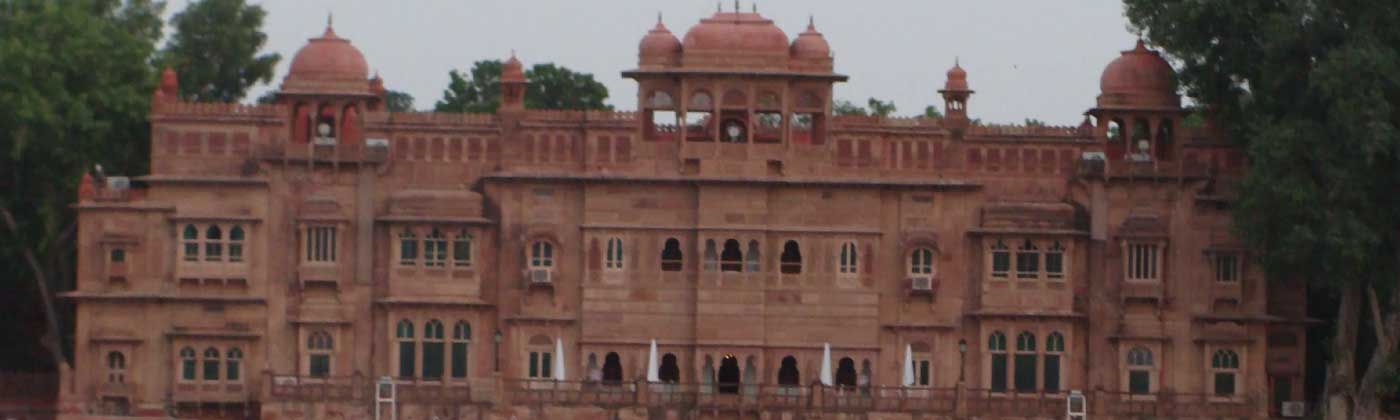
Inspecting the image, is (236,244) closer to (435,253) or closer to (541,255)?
(435,253)

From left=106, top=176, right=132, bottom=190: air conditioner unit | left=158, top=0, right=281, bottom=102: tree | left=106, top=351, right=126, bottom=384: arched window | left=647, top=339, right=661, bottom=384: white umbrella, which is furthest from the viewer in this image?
left=158, top=0, right=281, bottom=102: tree

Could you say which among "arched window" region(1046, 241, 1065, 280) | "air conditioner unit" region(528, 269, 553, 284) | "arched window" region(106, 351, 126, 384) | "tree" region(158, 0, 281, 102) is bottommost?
"arched window" region(106, 351, 126, 384)

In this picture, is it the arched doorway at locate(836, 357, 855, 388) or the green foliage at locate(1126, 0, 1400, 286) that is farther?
the arched doorway at locate(836, 357, 855, 388)

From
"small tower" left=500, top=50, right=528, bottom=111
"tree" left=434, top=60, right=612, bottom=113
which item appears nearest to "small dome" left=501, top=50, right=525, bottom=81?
"small tower" left=500, top=50, right=528, bottom=111

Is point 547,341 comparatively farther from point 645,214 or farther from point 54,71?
point 54,71

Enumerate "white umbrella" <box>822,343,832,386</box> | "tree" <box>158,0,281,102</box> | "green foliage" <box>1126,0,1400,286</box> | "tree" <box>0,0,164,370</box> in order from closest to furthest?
1. "green foliage" <box>1126,0,1400,286</box>
2. "white umbrella" <box>822,343,832,386</box>
3. "tree" <box>0,0,164,370</box>
4. "tree" <box>158,0,281,102</box>

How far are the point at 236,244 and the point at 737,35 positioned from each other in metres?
9.35

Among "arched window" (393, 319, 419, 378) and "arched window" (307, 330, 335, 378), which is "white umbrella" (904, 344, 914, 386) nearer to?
"arched window" (393, 319, 419, 378)

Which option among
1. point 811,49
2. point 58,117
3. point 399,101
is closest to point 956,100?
point 811,49

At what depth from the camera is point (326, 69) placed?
6981 cm

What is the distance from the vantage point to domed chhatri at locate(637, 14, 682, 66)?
6975 cm

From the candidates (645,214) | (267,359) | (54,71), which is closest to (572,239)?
(645,214)

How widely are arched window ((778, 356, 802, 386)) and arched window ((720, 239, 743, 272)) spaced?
70.5 inches

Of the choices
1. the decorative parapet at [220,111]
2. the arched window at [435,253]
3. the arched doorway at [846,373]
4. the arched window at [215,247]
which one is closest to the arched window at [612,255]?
the arched window at [435,253]
